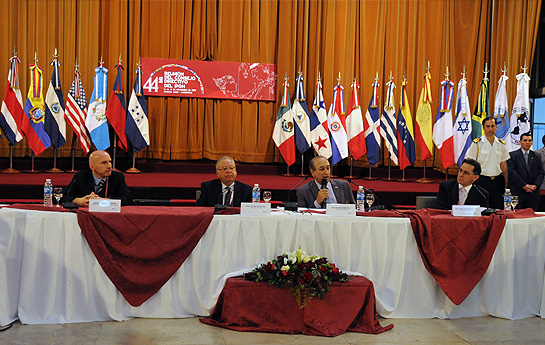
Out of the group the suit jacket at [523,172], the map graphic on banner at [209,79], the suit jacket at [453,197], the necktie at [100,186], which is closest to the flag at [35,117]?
the map graphic on banner at [209,79]

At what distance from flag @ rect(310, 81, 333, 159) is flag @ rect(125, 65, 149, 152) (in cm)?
256

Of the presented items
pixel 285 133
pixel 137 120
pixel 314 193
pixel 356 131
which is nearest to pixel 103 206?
pixel 314 193

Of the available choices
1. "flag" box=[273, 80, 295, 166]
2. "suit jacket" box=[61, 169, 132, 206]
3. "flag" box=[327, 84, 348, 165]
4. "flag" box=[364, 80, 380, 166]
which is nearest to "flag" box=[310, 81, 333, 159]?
"flag" box=[327, 84, 348, 165]

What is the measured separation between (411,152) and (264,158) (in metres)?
2.40

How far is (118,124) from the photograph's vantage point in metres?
8.20

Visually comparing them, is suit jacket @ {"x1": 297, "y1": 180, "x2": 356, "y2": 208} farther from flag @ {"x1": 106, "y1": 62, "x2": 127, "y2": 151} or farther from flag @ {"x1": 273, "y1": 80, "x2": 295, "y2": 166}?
flag @ {"x1": 106, "y1": 62, "x2": 127, "y2": 151}

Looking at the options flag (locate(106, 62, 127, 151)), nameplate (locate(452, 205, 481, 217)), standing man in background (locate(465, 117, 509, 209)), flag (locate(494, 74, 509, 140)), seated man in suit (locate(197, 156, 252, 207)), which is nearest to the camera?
nameplate (locate(452, 205, 481, 217))

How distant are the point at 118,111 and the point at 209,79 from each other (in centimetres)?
164

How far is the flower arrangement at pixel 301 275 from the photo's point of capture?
325 cm

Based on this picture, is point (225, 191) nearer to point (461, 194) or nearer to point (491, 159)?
point (461, 194)

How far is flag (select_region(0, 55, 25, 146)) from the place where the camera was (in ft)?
25.2

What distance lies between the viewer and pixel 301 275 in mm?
3264

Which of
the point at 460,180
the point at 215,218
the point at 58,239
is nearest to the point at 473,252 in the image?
the point at 460,180

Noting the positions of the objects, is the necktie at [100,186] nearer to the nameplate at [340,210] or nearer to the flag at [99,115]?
the nameplate at [340,210]
